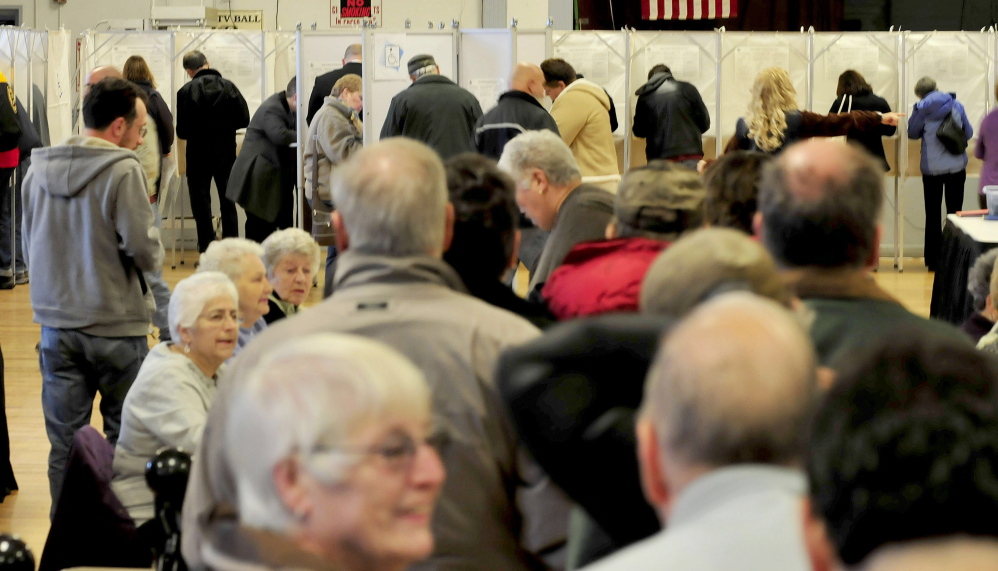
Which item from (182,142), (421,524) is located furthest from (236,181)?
(421,524)

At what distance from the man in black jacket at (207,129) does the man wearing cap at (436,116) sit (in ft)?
9.14

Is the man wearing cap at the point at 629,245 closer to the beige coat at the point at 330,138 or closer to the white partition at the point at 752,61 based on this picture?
the beige coat at the point at 330,138

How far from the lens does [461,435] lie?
181 centimetres

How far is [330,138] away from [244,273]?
3.44 meters

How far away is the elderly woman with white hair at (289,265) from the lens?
4.11 meters

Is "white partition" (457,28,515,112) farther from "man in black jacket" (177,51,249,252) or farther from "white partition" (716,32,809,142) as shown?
"white partition" (716,32,809,142)

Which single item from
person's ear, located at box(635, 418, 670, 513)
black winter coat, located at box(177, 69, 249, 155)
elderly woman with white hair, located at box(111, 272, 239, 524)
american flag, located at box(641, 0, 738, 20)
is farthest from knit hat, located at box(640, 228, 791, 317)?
american flag, located at box(641, 0, 738, 20)

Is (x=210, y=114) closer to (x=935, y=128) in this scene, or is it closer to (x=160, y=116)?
(x=160, y=116)

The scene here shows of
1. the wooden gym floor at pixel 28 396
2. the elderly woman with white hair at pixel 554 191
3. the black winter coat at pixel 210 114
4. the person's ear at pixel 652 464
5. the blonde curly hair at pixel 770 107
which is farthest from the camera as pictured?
the black winter coat at pixel 210 114

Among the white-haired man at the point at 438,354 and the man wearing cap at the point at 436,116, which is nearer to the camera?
the white-haired man at the point at 438,354

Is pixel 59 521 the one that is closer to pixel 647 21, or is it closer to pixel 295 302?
pixel 295 302

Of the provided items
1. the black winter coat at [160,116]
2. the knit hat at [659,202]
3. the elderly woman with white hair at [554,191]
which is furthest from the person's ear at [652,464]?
the black winter coat at [160,116]

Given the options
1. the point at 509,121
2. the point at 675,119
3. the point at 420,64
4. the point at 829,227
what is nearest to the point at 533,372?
the point at 829,227

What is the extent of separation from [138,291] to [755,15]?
9.66m
